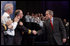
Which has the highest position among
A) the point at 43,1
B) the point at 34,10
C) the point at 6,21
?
the point at 43,1

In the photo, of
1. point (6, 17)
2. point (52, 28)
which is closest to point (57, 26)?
point (52, 28)

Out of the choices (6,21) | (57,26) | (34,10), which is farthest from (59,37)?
(34,10)

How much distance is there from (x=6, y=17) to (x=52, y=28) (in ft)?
4.07

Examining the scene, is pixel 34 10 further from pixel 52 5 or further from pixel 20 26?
pixel 20 26

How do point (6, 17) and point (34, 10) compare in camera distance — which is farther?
point (34, 10)

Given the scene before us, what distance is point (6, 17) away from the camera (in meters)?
2.89

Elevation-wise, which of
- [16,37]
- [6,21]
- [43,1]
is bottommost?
[16,37]

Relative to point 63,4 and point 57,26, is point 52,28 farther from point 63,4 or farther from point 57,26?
point 63,4

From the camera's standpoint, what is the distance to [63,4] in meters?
12.2

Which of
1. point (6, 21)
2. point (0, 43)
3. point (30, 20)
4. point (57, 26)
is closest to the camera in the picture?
point (0, 43)

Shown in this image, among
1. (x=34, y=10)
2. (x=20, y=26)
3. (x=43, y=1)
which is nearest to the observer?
(x=20, y=26)

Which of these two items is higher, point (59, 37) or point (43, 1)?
point (43, 1)

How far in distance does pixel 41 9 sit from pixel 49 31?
26.1 ft

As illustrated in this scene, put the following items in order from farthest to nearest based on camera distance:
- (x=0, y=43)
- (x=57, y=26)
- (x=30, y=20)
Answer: (x=30, y=20) < (x=57, y=26) < (x=0, y=43)
